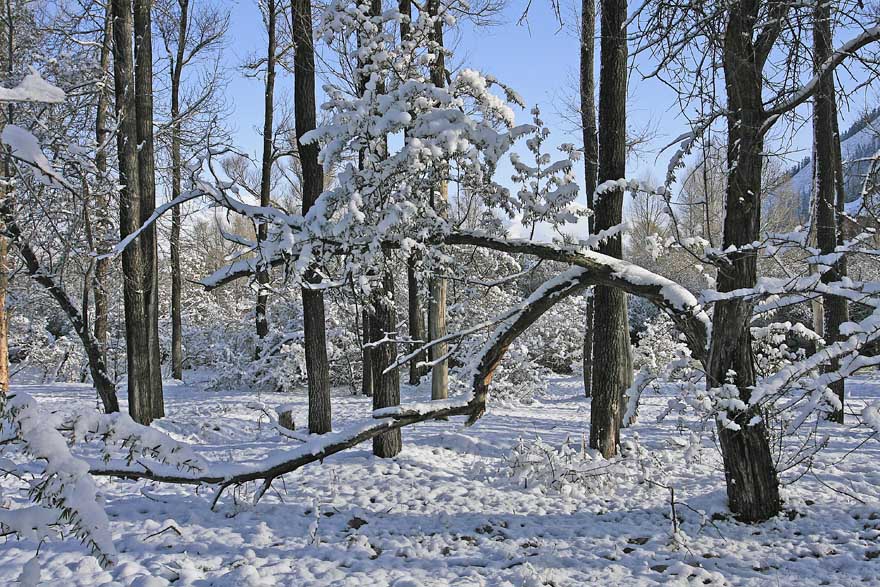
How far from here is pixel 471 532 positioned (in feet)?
16.5

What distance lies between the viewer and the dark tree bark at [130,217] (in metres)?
7.93

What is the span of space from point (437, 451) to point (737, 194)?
187 inches

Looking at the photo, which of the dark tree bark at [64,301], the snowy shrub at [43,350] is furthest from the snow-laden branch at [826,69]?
the snowy shrub at [43,350]

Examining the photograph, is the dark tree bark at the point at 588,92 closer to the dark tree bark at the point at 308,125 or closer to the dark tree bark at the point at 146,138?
the dark tree bark at the point at 308,125

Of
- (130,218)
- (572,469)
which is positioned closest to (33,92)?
(572,469)

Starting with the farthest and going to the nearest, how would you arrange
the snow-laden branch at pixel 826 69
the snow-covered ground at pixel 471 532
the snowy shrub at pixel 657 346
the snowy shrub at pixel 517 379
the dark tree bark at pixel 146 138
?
the snowy shrub at pixel 657 346, the snowy shrub at pixel 517 379, the dark tree bark at pixel 146 138, the snow-covered ground at pixel 471 532, the snow-laden branch at pixel 826 69

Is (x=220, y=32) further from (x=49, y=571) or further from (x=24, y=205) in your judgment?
(x=49, y=571)

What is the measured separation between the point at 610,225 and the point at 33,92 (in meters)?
5.98

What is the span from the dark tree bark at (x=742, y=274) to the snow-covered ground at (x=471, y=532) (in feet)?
1.01

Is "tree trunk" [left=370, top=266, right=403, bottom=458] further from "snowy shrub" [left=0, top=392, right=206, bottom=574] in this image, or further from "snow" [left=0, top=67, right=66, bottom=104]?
"snow" [left=0, top=67, right=66, bottom=104]

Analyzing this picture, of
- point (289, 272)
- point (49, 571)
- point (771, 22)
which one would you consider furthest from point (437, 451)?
point (771, 22)

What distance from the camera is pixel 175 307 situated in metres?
16.0

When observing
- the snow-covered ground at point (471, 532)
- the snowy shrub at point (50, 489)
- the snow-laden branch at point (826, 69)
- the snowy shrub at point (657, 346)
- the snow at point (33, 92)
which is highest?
the snow-laden branch at point (826, 69)

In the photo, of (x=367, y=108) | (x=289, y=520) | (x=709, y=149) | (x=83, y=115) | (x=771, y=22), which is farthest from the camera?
(x=83, y=115)
